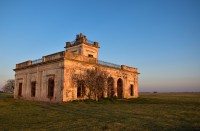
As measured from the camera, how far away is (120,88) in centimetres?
2541

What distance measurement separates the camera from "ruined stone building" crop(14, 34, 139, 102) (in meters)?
17.8

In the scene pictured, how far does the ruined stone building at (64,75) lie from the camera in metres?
17.8

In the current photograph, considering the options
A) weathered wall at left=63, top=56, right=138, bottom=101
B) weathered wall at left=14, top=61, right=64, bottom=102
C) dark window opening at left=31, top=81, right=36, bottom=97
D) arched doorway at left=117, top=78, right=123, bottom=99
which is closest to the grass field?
weathered wall at left=63, top=56, right=138, bottom=101

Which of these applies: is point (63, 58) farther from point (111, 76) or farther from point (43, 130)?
point (43, 130)

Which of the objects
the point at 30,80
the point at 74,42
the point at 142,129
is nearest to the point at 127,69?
the point at 74,42

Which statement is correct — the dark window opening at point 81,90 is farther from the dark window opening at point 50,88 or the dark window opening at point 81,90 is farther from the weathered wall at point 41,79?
the dark window opening at point 50,88

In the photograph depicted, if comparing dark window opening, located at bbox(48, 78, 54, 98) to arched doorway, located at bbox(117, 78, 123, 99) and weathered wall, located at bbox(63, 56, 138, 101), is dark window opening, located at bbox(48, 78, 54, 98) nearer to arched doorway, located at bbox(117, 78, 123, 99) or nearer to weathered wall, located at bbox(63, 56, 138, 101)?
weathered wall, located at bbox(63, 56, 138, 101)

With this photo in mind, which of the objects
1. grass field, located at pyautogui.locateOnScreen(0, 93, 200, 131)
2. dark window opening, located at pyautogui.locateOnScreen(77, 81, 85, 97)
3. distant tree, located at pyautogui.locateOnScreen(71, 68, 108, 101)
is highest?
distant tree, located at pyautogui.locateOnScreen(71, 68, 108, 101)

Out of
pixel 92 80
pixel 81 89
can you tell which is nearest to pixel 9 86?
pixel 81 89

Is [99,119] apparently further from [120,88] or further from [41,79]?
[120,88]

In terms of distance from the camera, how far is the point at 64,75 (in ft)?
57.1

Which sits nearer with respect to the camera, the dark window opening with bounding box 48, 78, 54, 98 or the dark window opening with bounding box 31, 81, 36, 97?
the dark window opening with bounding box 48, 78, 54, 98

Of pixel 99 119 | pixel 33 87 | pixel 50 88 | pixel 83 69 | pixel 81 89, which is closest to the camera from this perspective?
pixel 99 119

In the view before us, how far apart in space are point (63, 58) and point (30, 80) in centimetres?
799
